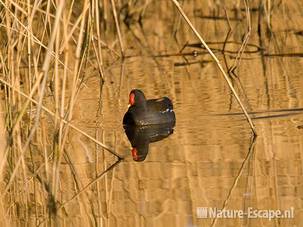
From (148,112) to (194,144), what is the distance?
1213 mm

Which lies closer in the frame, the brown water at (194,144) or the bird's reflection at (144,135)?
the brown water at (194,144)

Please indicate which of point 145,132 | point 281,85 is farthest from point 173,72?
point 145,132

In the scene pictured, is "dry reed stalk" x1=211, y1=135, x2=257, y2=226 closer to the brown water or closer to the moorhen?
the brown water

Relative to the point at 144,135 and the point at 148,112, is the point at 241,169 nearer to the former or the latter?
the point at 144,135

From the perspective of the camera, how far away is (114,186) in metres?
6.26

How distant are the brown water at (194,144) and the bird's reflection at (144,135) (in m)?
0.07

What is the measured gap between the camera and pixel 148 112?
8.21 m

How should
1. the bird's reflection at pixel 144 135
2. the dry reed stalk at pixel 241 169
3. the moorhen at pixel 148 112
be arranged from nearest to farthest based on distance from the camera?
the dry reed stalk at pixel 241 169, the bird's reflection at pixel 144 135, the moorhen at pixel 148 112

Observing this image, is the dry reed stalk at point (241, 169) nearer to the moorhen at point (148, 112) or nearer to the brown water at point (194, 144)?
the brown water at point (194, 144)

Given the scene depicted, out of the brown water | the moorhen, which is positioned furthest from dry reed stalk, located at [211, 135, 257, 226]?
the moorhen

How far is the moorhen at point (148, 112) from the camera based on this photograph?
7.92 m

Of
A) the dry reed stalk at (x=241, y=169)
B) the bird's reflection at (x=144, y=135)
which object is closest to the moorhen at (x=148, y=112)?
the bird's reflection at (x=144, y=135)

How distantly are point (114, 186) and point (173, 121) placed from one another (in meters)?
1.69

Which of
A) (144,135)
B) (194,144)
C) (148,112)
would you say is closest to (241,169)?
(194,144)
